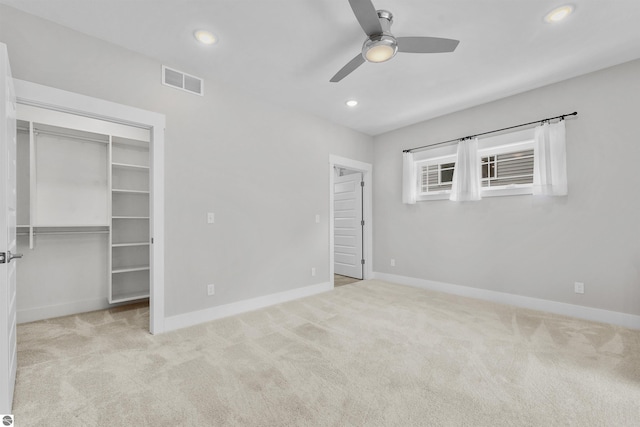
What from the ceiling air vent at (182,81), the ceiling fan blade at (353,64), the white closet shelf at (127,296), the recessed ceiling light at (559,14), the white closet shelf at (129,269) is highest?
the recessed ceiling light at (559,14)

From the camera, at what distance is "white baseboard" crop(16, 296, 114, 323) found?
3068mm

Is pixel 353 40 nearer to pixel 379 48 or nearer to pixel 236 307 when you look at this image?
pixel 379 48

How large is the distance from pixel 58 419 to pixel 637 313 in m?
5.00

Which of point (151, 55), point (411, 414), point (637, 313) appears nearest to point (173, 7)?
point (151, 55)

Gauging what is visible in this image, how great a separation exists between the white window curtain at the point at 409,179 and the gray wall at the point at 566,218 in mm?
258

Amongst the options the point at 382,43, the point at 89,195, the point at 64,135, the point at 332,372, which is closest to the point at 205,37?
the point at 382,43

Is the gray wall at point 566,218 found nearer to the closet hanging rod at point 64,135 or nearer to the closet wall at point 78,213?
the closet wall at point 78,213

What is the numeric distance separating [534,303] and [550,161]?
1779mm

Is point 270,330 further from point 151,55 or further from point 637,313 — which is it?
point 637,313

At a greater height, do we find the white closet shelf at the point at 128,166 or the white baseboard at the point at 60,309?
the white closet shelf at the point at 128,166

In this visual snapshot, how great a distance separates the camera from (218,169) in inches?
131

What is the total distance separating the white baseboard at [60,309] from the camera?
3068 mm

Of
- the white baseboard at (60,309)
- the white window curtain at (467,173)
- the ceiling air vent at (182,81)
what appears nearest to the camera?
the ceiling air vent at (182,81)

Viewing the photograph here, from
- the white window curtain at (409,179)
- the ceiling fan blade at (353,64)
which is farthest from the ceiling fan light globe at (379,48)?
the white window curtain at (409,179)
